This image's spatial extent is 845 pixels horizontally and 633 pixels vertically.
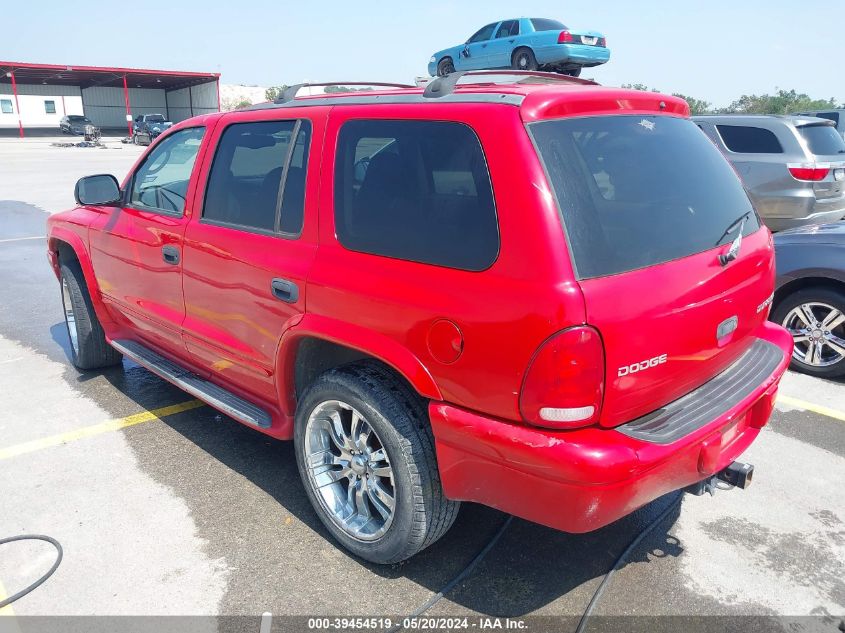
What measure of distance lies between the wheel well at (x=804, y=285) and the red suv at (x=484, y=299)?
2139mm

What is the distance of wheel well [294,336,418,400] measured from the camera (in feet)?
9.93

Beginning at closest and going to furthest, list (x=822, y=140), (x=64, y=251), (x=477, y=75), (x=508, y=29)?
(x=477, y=75), (x=64, y=251), (x=822, y=140), (x=508, y=29)

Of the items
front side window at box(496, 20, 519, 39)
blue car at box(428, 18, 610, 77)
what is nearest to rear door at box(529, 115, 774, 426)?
blue car at box(428, 18, 610, 77)

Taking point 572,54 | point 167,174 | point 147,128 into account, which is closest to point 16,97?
point 147,128

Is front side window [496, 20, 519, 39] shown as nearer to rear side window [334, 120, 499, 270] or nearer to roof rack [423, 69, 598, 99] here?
roof rack [423, 69, 598, 99]

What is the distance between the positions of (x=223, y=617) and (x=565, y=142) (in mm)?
2187

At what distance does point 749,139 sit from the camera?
834cm

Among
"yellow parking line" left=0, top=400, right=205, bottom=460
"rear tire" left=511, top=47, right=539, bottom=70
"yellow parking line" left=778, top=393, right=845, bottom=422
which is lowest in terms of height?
"yellow parking line" left=778, top=393, right=845, bottom=422

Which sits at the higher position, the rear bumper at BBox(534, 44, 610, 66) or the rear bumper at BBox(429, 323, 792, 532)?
the rear bumper at BBox(534, 44, 610, 66)

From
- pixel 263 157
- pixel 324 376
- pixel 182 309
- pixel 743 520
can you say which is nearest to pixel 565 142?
pixel 324 376

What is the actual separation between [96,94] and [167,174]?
57447mm

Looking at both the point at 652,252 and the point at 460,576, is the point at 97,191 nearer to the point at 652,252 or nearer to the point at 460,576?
the point at 460,576

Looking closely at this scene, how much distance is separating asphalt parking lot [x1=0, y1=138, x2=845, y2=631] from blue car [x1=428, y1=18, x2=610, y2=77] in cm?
1251

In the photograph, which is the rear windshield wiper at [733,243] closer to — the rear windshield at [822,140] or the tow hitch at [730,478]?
the tow hitch at [730,478]
